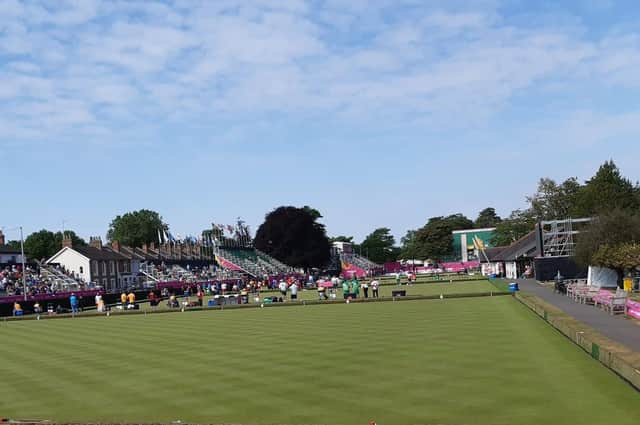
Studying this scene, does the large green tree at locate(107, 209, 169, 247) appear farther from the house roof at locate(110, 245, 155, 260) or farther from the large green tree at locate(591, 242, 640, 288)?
the large green tree at locate(591, 242, 640, 288)

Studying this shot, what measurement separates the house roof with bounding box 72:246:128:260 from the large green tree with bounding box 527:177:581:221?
Answer: 61359 mm

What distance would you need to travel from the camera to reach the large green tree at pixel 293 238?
407 ft

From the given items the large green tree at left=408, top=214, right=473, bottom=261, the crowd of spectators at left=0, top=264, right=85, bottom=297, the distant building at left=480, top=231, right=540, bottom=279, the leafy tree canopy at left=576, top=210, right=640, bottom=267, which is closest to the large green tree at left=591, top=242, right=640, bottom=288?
the leafy tree canopy at left=576, top=210, right=640, bottom=267

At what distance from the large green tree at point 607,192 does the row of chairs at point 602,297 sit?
41.1 m

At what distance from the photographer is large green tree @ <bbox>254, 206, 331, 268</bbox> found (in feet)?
407

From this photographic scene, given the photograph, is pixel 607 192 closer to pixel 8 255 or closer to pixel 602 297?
pixel 602 297

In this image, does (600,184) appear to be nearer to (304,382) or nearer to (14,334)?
(14,334)

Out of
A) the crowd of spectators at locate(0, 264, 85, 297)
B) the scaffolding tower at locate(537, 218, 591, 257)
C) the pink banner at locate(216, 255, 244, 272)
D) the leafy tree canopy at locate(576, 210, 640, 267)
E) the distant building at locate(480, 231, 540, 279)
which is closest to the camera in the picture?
the leafy tree canopy at locate(576, 210, 640, 267)

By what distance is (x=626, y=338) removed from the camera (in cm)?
1758

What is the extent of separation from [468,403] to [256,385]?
4.29 m

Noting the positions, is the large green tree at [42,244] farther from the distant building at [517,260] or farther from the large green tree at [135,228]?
the distant building at [517,260]

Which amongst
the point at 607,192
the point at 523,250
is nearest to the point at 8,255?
the point at 523,250

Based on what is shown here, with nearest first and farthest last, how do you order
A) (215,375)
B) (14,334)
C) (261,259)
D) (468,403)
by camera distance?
(468,403) → (215,375) → (14,334) → (261,259)

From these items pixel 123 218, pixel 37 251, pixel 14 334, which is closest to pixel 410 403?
pixel 14 334
